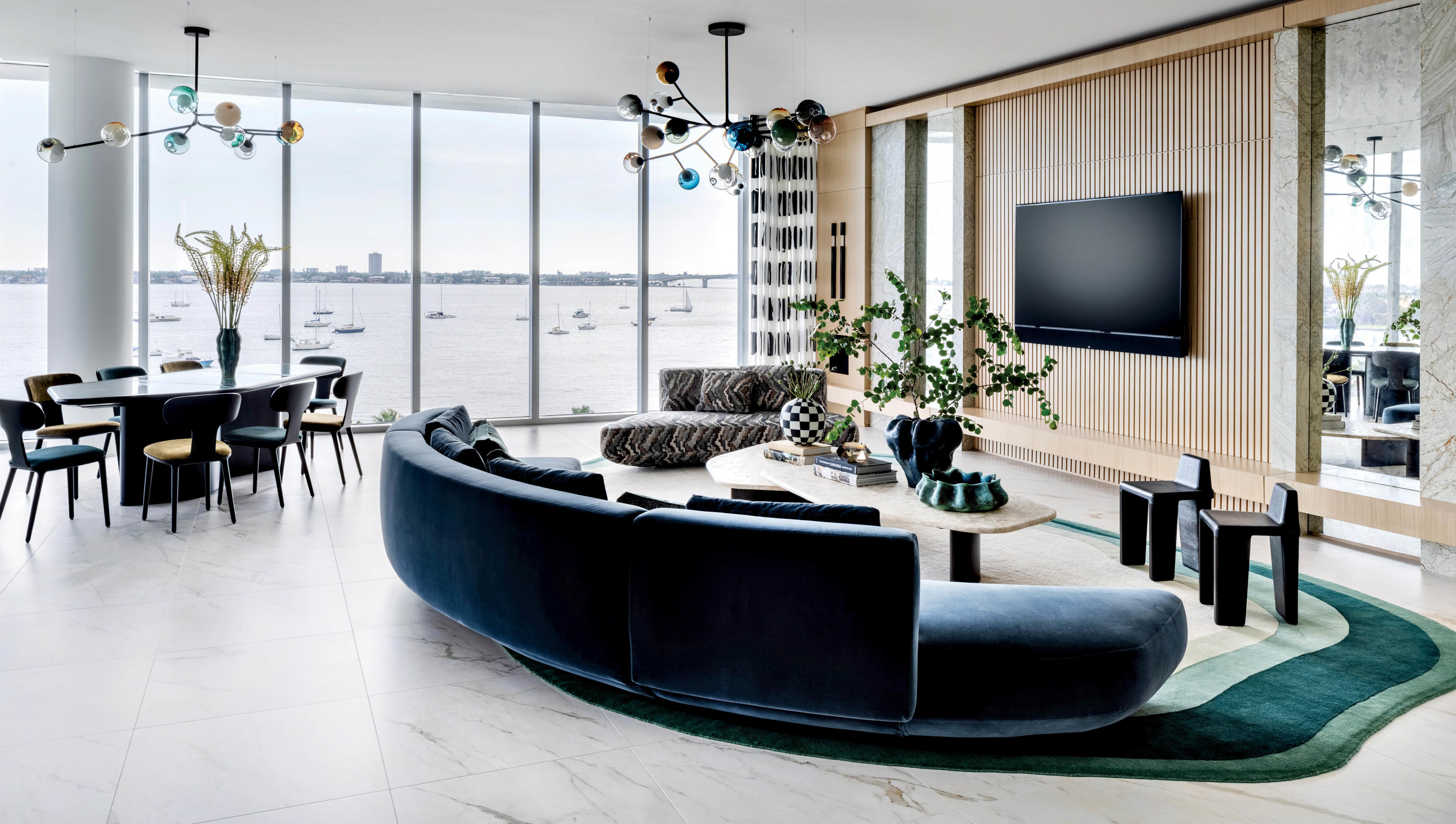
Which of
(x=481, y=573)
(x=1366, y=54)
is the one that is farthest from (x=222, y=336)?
(x=1366, y=54)

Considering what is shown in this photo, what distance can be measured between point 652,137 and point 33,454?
12.2ft

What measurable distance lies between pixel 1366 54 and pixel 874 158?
14.7 ft

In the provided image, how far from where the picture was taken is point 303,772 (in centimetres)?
269

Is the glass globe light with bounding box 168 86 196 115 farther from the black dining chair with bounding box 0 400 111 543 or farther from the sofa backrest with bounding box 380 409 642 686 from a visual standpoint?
the sofa backrest with bounding box 380 409 642 686

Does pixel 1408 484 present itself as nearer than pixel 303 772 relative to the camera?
No

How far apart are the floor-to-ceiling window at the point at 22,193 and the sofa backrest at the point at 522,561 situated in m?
6.29

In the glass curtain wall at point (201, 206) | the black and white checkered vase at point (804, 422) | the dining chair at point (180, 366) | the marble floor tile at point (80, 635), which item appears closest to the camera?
the marble floor tile at point (80, 635)

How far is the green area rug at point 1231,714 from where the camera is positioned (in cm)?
276

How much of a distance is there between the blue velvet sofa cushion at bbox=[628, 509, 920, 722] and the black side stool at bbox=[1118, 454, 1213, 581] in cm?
229

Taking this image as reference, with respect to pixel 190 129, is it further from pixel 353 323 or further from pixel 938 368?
pixel 938 368

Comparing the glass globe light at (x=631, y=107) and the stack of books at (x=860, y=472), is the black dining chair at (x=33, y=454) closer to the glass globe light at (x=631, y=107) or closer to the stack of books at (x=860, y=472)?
the glass globe light at (x=631, y=107)

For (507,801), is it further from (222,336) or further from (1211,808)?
(222,336)

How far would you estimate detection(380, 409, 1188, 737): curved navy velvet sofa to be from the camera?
2.72 m

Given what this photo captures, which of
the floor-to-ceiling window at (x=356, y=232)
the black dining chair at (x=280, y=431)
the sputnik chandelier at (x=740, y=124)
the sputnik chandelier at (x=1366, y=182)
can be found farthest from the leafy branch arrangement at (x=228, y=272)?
the sputnik chandelier at (x=1366, y=182)
